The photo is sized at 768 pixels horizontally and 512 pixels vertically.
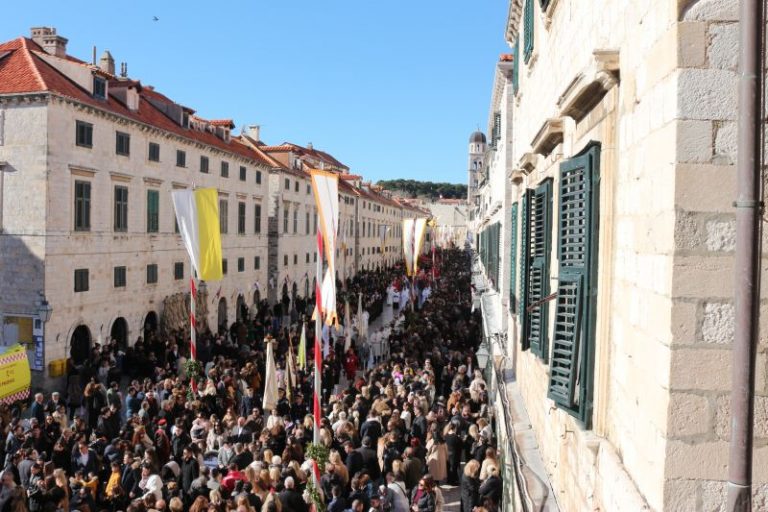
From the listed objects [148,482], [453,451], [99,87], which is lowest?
[453,451]

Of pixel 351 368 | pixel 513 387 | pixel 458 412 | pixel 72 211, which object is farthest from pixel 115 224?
pixel 513 387

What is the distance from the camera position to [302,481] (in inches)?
407

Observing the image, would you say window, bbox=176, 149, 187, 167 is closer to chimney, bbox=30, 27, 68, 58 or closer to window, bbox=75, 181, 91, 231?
chimney, bbox=30, 27, 68, 58

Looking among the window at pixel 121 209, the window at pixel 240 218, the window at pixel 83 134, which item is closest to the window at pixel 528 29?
the window at pixel 83 134

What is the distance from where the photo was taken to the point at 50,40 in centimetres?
2517

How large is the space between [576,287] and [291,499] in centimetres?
605

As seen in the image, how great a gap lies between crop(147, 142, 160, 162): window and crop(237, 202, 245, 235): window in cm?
862

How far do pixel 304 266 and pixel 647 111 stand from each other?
4373 cm

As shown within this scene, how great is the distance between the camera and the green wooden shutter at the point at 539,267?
6.95 metres

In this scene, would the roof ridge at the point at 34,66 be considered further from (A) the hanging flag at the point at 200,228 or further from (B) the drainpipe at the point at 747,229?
(B) the drainpipe at the point at 747,229

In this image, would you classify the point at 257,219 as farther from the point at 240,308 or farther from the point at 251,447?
the point at 251,447

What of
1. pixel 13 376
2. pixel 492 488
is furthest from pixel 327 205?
pixel 13 376

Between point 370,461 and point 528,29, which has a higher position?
point 528,29

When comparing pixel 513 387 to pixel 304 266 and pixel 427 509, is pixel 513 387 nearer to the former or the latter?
pixel 427 509
